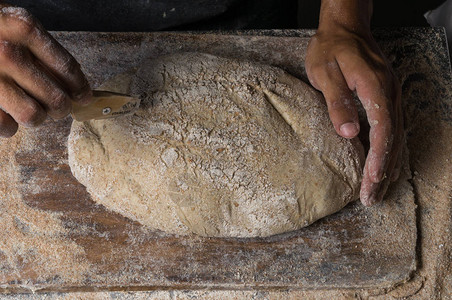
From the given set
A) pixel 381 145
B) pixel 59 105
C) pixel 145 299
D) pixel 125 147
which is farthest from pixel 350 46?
pixel 145 299

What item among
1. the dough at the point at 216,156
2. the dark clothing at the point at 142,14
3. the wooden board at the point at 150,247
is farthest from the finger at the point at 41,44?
the dark clothing at the point at 142,14

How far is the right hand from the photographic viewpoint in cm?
97

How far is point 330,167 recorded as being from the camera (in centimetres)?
133

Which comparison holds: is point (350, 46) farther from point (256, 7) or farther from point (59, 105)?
point (59, 105)

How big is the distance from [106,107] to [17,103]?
10.8 inches

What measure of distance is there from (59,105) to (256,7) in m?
1.03

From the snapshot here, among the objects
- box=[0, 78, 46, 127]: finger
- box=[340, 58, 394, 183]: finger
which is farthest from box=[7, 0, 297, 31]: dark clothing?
box=[0, 78, 46, 127]: finger

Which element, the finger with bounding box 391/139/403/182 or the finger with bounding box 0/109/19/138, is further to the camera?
the finger with bounding box 391/139/403/182

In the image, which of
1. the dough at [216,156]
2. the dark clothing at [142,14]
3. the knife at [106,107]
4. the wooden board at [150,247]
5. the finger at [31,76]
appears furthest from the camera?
the dark clothing at [142,14]

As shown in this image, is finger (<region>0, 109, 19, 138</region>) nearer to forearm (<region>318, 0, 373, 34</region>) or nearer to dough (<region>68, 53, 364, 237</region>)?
dough (<region>68, 53, 364, 237</region>)

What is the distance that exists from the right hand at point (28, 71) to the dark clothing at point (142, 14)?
0.66m

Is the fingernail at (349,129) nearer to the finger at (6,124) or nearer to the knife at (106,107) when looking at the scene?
the knife at (106,107)

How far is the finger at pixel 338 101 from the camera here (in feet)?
4.09

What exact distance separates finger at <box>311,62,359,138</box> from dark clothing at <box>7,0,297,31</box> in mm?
536
